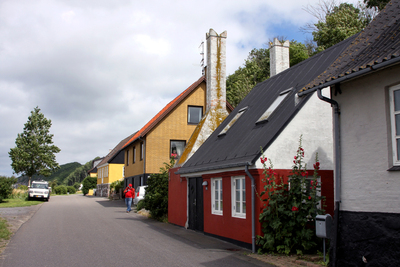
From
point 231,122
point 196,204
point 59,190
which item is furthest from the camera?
point 59,190

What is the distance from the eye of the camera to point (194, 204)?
1474 centimetres

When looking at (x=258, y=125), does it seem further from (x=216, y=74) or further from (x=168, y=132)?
(x=168, y=132)

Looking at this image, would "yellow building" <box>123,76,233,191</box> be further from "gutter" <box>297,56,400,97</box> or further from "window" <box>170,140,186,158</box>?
"gutter" <box>297,56,400,97</box>

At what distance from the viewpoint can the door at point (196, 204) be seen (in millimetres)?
14156

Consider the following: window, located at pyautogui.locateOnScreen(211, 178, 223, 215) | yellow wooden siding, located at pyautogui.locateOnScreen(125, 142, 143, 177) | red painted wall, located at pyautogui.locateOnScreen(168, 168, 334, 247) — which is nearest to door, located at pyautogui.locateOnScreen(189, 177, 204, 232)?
red painted wall, located at pyautogui.locateOnScreen(168, 168, 334, 247)

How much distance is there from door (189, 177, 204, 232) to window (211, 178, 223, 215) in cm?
138

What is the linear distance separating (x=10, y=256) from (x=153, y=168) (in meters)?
18.0

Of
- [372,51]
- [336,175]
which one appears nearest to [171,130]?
[336,175]

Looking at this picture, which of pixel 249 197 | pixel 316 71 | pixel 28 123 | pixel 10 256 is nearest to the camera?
pixel 10 256

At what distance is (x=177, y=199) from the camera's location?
16500 mm

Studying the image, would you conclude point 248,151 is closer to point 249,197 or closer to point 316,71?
point 249,197

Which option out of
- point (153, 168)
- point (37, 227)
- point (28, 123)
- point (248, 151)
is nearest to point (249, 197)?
point (248, 151)

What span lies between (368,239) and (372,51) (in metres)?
3.46

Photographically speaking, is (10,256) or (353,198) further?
(10,256)
